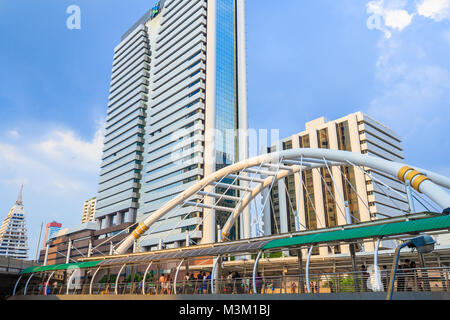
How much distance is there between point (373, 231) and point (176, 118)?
3322 inches

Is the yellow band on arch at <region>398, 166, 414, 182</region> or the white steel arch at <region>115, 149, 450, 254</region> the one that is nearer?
the white steel arch at <region>115, 149, 450, 254</region>

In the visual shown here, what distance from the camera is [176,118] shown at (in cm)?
9775

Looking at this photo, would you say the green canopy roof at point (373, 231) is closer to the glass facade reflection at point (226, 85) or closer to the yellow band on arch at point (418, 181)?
the yellow band on arch at point (418, 181)

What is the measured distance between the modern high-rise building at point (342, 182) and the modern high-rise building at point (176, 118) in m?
12.8

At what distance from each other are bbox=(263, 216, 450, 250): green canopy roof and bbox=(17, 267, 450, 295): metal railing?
1.55 m

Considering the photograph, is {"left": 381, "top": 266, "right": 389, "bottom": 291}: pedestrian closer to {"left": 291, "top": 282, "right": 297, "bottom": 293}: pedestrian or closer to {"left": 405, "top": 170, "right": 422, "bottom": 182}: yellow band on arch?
{"left": 291, "top": 282, "right": 297, "bottom": 293}: pedestrian

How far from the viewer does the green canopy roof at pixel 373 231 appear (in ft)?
50.3

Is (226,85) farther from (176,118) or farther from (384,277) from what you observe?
(384,277)

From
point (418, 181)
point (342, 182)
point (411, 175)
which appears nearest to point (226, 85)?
point (342, 182)

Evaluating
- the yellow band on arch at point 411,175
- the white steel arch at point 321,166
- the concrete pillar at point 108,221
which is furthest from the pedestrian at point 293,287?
the concrete pillar at point 108,221

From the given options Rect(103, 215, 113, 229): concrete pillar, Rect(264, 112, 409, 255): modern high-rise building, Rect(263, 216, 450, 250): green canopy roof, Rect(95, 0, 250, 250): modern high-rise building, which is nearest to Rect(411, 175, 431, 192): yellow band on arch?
Rect(263, 216, 450, 250): green canopy roof

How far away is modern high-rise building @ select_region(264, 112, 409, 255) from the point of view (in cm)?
7462
